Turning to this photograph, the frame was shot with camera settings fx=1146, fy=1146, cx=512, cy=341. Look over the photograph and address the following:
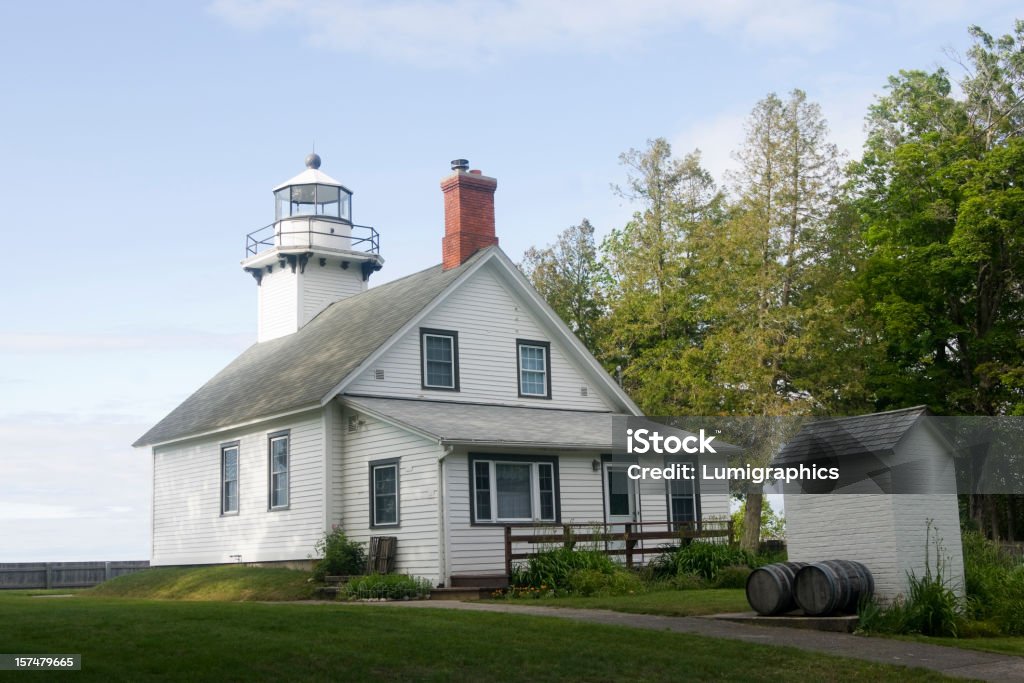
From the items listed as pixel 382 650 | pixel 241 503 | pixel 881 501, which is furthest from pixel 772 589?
pixel 241 503

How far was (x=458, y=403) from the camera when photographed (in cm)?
2627

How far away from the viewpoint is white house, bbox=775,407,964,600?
1505 cm

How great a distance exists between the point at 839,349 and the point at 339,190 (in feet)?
52.1

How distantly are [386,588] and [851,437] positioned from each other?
9.12 m

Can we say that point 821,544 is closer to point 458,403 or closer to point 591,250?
point 458,403

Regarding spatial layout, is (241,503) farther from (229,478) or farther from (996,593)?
(996,593)

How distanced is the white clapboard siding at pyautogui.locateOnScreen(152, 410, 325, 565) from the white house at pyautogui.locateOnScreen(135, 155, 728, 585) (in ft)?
0.18

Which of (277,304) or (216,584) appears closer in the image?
(216,584)

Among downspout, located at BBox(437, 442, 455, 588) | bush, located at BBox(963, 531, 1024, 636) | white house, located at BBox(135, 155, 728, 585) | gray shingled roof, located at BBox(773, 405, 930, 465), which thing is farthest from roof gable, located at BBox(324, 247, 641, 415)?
bush, located at BBox(963, 531, 1024, 636)

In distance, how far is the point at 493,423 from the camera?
24344 millimetres

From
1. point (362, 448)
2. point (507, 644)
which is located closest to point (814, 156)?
point (362, 448)

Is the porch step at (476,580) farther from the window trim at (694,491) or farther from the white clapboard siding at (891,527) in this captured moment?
the white clapboard siding at (891,527)

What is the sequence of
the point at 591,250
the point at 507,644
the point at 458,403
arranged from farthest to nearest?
the point at 591,250 < the point at 458,403 < the point at 507,644

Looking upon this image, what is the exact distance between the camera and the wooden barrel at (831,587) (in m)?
14.5
